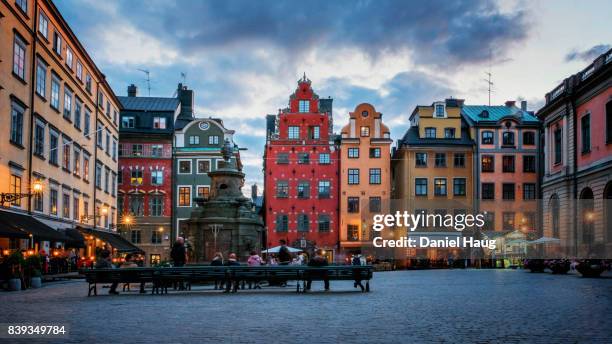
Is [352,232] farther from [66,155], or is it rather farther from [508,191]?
[66,155]

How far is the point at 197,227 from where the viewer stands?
105ft

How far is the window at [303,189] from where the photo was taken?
73312 millimetres

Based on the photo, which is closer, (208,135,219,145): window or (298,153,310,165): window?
(208,135,219,145): window

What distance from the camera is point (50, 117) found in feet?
129

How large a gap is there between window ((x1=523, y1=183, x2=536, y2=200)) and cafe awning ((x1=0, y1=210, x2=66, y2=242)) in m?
49.7

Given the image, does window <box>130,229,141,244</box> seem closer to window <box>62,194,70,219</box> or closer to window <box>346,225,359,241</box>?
window <box>346,225,359,241</box>

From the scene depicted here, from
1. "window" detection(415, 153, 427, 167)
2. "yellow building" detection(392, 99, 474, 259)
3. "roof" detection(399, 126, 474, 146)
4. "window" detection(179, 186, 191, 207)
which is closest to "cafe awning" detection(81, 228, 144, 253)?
"window" detection(179, 186, 191, 207)


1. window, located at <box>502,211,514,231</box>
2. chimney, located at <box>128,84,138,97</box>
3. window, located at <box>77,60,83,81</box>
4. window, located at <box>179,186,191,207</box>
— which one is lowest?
window, located at <box>502,211,514,231</box>

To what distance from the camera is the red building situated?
7288 centimetres

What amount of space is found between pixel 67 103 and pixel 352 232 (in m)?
35.6

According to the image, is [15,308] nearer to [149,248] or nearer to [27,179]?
[27,179]

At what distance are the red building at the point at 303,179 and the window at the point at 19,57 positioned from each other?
39.9 m

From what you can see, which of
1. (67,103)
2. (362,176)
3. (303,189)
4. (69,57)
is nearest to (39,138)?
(67,103)

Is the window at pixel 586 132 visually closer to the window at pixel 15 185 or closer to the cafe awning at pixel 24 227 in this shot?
the cafe awning at pixel 24 227
